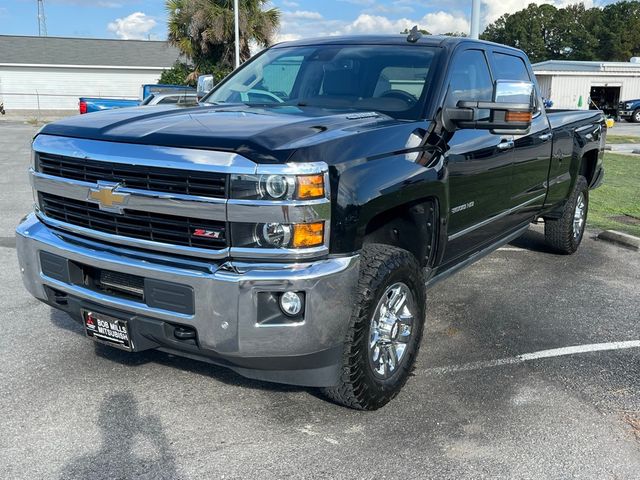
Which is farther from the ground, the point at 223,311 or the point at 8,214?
the point at 223,311

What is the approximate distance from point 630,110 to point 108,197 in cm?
3855

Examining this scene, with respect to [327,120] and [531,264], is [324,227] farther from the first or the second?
[531,264]

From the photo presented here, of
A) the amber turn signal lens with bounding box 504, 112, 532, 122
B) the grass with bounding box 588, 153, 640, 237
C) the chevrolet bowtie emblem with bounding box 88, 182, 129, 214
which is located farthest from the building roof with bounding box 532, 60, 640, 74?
the chevrolet bowtie emblem with bounding box 88, 182, 129, 214

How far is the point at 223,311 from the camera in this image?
9.44 ft

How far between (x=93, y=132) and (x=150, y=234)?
25.4 inches

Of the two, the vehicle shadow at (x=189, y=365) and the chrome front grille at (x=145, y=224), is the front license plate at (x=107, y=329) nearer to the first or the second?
the chrome front grille at (x=145, y=224)

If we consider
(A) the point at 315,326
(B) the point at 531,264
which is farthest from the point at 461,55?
(B) the point at 531,264

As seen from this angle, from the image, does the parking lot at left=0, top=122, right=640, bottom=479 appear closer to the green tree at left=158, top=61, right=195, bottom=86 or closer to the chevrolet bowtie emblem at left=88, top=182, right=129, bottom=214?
the chevrolet bowtie emblem at left=88, top=182, right=129, bottom=214

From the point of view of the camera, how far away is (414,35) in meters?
4.52

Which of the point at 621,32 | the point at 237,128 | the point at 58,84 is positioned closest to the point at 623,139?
the point at 237,128

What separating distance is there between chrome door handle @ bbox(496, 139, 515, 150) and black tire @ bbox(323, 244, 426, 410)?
1.42 meters

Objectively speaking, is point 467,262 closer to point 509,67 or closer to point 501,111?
point 501,111

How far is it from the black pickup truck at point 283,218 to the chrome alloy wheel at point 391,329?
11 mm

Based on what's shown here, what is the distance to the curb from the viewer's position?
731 centimetres
